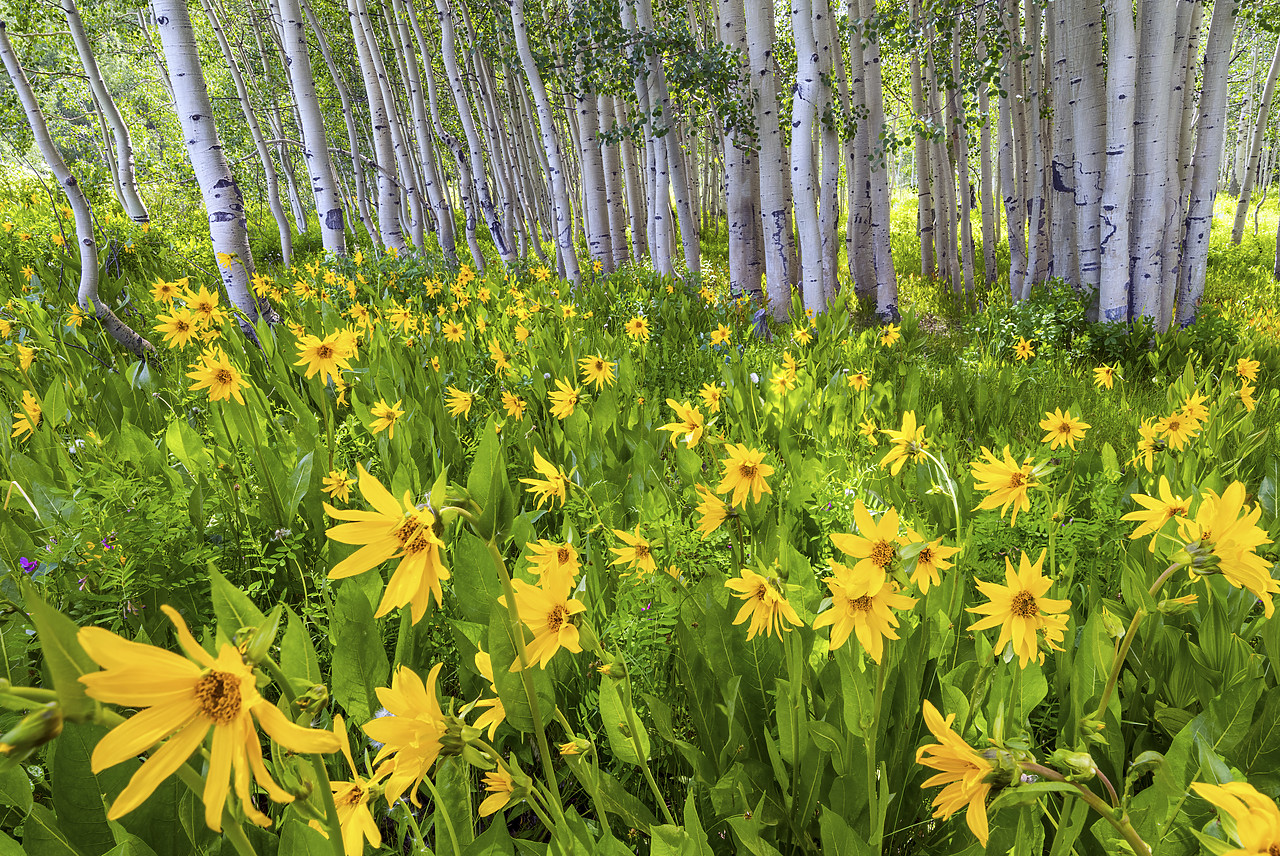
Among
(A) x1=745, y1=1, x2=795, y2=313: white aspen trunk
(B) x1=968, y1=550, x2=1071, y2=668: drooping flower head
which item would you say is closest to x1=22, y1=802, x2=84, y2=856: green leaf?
(B) x1=968, y1=550, x2=1071, y2=668: drooping flower head

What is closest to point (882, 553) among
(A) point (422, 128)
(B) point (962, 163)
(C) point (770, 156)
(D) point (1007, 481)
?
(D) point (1007, 481)

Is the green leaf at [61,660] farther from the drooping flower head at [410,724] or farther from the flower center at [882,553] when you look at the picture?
the flower center at [882,553]

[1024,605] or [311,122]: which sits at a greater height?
[311,122]

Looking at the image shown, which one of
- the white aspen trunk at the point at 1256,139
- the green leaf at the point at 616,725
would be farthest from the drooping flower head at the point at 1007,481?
the white aspen trunk at the point at 1256,139

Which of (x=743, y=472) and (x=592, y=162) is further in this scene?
(x=592, y=162)

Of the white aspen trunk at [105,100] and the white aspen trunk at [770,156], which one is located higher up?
the white aspen trunk at [105,100]

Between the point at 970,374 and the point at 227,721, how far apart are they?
14.2ft

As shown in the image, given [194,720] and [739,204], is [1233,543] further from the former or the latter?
[739,204]

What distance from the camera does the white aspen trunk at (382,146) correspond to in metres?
7.10

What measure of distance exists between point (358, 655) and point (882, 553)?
895 mm

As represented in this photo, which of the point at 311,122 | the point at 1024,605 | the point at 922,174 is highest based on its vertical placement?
the point at 311,122

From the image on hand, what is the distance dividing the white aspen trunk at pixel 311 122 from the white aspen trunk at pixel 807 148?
4.16 metres

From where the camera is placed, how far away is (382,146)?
7.59 meters

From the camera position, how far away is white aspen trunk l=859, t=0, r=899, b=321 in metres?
6.15
